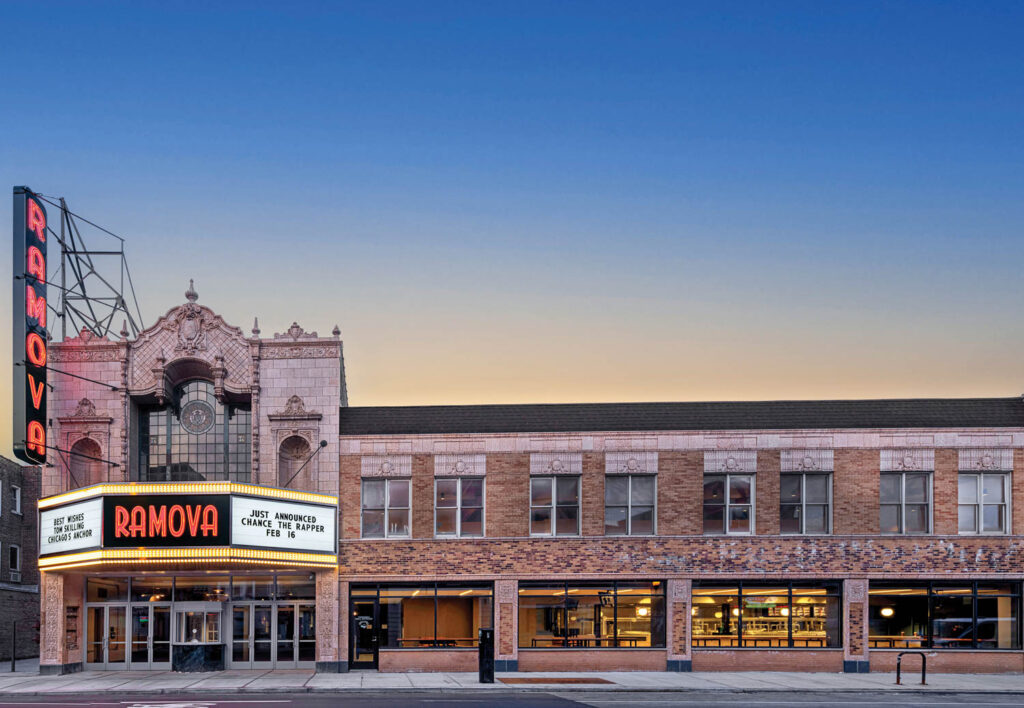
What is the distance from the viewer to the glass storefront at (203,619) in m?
34.8

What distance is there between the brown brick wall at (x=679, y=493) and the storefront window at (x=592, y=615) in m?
2.17

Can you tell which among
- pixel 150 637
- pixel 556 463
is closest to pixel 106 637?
pixel 150 637

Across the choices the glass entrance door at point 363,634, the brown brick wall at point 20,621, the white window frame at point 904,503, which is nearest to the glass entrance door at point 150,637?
the glass entrance door at point 363,634

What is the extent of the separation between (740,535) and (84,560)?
22111 mm

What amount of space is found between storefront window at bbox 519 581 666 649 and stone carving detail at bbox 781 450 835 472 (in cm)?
627

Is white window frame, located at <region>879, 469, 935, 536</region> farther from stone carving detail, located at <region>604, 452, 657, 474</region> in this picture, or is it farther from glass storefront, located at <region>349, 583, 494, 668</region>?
glass storefront, located at <region>349, 583, 494, 668</region>

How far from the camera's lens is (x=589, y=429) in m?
35.5

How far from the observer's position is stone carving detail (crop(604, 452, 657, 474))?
35156 millimetres

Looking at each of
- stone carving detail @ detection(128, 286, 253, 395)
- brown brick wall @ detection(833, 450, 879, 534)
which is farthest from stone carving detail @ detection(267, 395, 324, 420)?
brown brick wall @ detection(833, 450, 879, 534)

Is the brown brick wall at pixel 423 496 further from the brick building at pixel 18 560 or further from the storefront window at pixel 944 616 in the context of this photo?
the brick building at pixel 18 560

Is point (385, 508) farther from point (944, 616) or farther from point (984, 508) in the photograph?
point (984, 508)

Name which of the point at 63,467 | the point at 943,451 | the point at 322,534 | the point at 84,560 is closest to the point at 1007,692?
the point at 943,451

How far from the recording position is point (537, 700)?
2638 centimetres

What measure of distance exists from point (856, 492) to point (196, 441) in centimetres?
2381
